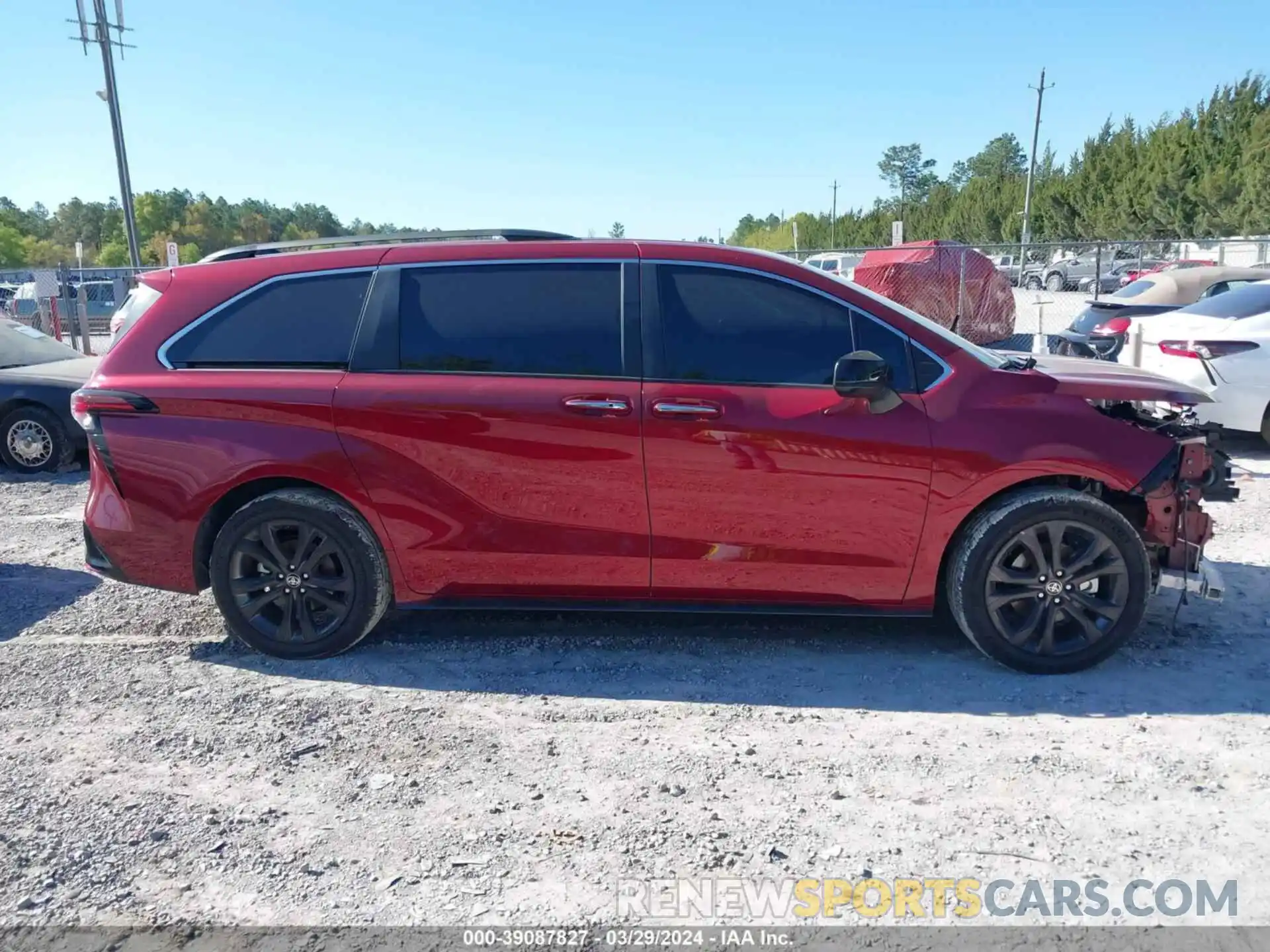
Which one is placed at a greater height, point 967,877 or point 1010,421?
point 1010,421

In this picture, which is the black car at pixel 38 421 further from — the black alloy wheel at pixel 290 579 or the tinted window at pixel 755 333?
the tinted window at pixel 755 333

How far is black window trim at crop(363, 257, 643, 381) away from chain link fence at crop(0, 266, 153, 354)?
37.8 ft

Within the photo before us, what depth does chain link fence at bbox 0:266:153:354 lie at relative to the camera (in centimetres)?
1770

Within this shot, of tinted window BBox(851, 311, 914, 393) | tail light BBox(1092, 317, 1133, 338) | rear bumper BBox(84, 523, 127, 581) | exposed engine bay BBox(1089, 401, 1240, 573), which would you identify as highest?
tinted window BBox(851, 311, 914, 393)

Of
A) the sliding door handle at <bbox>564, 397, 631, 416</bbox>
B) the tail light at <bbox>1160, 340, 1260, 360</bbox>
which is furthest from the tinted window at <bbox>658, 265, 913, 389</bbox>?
the tail light at <bbox>1160, 340, 1260, 360</bbox>

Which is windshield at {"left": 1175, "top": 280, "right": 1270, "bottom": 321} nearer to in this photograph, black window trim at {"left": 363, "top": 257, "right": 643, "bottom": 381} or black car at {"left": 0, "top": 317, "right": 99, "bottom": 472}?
black window trim at {"left": 363, "top": 257, "right": 643, "bottom": 381}

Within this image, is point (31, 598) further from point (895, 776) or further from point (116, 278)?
point (116, 278)

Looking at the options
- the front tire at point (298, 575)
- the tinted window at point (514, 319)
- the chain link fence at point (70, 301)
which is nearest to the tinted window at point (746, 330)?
the tinted window at point (514, 319)

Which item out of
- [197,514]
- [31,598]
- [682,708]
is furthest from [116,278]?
[682,708]

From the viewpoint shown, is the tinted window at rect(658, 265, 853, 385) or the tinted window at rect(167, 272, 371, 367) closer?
the tinted window at rect(658, 265, 853, 385)

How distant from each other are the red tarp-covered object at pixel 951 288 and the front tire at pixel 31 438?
12465 mm

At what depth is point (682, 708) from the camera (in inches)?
154

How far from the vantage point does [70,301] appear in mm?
17953

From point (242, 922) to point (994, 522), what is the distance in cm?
311
